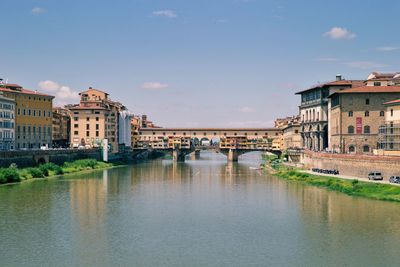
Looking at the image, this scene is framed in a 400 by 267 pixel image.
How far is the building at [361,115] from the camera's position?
240 ft

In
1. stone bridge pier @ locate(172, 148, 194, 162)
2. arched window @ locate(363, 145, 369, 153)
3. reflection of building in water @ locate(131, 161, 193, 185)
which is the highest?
arched window @ locate(363, 145, 369, 153)

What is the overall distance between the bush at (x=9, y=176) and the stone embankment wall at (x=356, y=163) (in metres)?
37.0

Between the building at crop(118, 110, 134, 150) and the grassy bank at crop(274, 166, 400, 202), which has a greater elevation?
the building at crop(118, 110, 134, 150)

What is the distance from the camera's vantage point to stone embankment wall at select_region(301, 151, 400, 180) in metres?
53.7

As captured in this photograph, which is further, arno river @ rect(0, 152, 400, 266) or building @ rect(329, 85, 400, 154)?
building @ rect(329, 85, 400, 154)

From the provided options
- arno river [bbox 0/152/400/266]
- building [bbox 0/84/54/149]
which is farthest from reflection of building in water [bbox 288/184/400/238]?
building [bbox 0/84/54/149]

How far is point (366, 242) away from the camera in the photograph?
101 feet

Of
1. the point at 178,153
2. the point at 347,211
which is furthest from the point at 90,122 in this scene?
the point at 347,211

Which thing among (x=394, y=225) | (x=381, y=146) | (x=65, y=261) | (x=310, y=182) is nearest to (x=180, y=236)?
(x=65, y=261)

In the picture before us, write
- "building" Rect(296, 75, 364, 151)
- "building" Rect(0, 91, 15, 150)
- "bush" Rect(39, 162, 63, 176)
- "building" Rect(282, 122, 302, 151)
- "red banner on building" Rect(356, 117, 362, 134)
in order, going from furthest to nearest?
"building" Rect(282, 122, 302, 151)
"building" Rect(296, 75, 364, 151)
"building" Rect(0, 91, 15, 150)
"red banner on building" Rect(356, 117, 362, 134)
"bush" Rect(39, 162, 63, 176)

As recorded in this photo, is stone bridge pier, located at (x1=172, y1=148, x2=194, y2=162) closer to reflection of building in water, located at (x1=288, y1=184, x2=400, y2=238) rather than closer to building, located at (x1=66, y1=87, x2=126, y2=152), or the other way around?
building, located at (x1=66, y1=87, x2=126, y2=152)

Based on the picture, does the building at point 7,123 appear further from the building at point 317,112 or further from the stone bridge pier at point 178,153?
the stone bridge pier at point 178,153

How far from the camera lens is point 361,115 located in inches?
2926

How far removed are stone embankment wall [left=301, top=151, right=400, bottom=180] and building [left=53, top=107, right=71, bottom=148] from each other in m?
61.3
